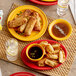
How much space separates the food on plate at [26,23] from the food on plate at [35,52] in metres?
0.15

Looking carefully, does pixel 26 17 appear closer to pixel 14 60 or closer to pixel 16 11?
pixel 16 11

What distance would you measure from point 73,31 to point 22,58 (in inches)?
20.8

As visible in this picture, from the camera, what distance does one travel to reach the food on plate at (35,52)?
1710mm

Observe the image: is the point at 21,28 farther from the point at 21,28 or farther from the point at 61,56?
the point at 61,56

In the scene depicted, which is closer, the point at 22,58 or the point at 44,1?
the point at 22,58

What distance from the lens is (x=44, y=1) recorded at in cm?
203

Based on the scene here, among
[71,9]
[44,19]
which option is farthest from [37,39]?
[71,9]

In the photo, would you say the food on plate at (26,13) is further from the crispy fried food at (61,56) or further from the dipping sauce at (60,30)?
the crispy fried food at (61,56)

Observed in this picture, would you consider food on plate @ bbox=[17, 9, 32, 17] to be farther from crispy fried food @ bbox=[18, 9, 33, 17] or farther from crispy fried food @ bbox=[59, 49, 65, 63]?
crispy fried food @ bbox=[59, 49, 65, 63]

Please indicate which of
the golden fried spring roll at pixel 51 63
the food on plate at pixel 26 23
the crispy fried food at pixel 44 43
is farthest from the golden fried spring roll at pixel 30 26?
the golden fried spring roll at pixel 51 63

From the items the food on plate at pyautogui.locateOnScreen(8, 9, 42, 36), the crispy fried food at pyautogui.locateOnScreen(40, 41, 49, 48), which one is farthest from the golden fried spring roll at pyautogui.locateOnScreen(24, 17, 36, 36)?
the crispy fried food at pyautogui.locateOnScreen(40, 41, 49, 48)

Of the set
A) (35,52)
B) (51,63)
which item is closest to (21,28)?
(35,52)

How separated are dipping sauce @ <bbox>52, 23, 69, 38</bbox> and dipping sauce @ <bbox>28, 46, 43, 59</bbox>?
244 mm

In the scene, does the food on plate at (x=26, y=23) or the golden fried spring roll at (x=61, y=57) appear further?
the food on plate at (x=26, y=23)
